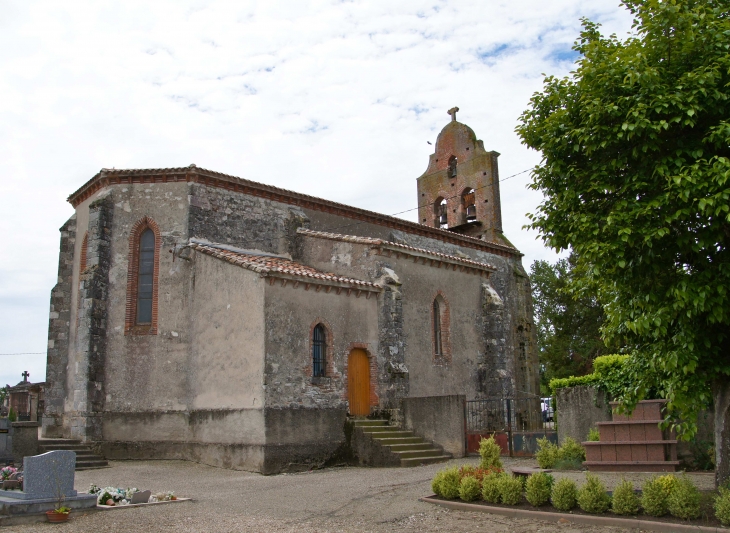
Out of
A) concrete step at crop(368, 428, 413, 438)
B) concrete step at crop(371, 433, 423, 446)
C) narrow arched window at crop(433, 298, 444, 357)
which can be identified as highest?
narrow arched window at crop(433, 298, 444, 357)

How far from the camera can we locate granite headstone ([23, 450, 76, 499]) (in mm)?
10367

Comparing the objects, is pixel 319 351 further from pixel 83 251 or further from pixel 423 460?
pixel 83 251

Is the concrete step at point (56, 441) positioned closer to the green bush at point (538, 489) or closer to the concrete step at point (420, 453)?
the concrete step at point (420, 453)

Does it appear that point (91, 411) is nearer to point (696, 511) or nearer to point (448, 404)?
point (448, 404)

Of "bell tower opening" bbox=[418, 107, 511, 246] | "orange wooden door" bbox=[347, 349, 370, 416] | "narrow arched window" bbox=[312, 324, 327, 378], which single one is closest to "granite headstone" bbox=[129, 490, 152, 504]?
"narrow arched window" bbox=[312, 324, 327, 378]

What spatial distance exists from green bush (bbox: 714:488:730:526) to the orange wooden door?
11.5 metres

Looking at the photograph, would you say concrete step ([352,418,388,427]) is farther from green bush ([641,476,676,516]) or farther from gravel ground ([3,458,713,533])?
green bush ([641,476,676,516])

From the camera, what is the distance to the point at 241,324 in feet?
57.0

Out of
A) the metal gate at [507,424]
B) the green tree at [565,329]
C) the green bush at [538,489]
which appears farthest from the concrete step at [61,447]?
the green tree at [565,329]

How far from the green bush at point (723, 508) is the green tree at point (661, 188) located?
3.14ft

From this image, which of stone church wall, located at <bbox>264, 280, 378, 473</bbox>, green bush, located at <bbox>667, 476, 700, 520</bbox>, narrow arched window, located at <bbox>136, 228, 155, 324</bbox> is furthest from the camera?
narrow arched window, located at <bbox>136, 228, 155, 324</bbox>

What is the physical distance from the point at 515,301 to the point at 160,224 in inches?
651

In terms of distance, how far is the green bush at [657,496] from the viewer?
841 cm

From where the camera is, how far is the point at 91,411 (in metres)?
18.6
